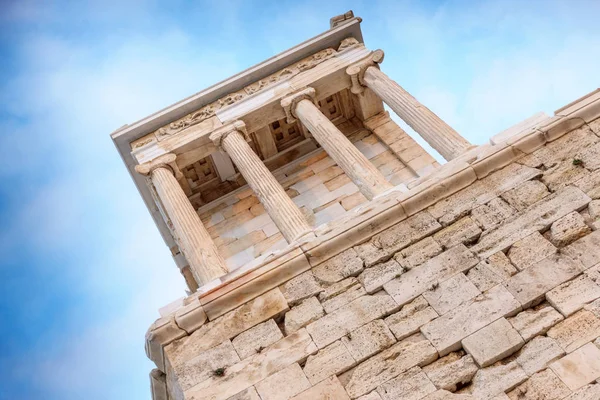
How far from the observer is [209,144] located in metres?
11.9

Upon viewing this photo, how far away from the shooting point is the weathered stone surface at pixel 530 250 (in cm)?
657

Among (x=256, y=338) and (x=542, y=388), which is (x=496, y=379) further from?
(x=256, y=338)

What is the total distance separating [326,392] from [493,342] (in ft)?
6.14

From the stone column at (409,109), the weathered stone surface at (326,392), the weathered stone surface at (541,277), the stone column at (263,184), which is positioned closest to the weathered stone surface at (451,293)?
the weathered stone surface at (541,277)

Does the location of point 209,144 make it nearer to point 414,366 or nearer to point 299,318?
point 299,318

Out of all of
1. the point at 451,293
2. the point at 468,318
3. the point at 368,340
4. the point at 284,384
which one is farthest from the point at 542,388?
the point at 284,384

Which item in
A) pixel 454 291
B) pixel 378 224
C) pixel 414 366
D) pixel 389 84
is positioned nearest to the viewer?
pixel 414 366

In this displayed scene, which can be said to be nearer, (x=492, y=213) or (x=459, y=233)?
(x=459, y=233)

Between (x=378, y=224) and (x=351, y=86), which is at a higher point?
(x=351, y=86)

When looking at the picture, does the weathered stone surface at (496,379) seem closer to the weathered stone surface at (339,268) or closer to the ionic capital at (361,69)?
the weathered stone surface at (339,268)

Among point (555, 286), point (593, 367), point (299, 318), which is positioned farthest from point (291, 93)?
point (593, 367)

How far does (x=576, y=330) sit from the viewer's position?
19.0 ft

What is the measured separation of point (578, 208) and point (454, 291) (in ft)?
6.45

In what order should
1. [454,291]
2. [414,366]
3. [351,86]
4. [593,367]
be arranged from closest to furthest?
[593,367], [414,366], [454,291], [351,86]
